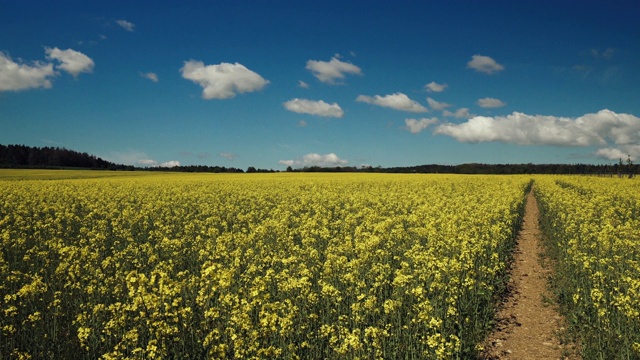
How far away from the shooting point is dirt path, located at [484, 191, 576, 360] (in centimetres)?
808

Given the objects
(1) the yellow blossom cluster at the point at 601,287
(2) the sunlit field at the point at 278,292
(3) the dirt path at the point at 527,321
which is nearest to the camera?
(2) the sunlit field at the point at 278,292

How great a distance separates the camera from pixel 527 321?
9.48m

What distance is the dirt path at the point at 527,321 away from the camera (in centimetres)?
808

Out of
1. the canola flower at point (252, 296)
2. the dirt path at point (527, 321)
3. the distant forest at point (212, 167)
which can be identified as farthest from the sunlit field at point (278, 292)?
the distant forest at point (212, 167)

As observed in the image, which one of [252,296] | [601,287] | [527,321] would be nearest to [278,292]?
[252,296]

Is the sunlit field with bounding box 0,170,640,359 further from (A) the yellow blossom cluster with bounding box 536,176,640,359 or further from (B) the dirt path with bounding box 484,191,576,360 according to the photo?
(B) the dirt path with bounding box 484,191,576,360

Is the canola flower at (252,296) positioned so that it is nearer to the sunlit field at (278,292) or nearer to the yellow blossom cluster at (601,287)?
the sunlit field at (278,292)

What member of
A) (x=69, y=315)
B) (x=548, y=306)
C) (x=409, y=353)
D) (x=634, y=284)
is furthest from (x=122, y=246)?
(x=634, y=284)

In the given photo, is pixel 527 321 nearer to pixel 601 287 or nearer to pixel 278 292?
pixel 601 287

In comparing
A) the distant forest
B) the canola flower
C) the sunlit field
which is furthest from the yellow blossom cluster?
the distant forest

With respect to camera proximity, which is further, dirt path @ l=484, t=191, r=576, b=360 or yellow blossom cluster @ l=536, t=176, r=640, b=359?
dirt path @ l=484, t=191, r=576, b=360

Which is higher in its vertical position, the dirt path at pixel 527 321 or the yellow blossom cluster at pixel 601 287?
the yellow blossom cluster at pixel 601 287

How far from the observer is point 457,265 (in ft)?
30.9

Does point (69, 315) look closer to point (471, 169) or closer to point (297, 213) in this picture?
point (297, 213)
